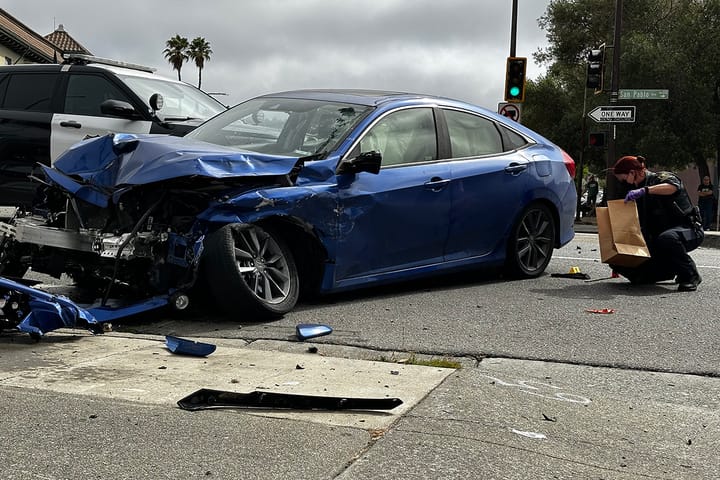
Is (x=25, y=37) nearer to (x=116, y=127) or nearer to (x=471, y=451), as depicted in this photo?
(x=116, y=127)

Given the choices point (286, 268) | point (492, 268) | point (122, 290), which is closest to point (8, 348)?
point (122, 290)

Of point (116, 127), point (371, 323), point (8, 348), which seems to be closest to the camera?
point (8, 348)

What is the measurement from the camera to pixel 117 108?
8969 mm

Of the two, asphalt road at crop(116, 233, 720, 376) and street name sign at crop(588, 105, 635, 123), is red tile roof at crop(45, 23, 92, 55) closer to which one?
street name sign at crop(588, 105, 635, 123)

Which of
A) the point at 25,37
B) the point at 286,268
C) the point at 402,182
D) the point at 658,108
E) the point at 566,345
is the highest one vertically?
the point at 25,37

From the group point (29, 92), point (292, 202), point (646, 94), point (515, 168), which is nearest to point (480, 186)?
point (515, 168)

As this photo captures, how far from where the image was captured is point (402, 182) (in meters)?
6.76

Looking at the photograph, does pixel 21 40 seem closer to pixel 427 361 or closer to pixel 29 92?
pixel 29 92

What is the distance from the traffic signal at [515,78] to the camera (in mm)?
20703

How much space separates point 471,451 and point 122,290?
3.38 metres

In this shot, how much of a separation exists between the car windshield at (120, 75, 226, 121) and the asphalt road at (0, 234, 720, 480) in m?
4.01

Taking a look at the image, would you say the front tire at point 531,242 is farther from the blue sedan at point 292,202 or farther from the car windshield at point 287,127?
the car windshield at point 287,127

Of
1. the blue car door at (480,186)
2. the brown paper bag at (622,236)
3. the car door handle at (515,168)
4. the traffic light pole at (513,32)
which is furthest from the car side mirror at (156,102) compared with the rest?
the traffic light pole at (513,32)

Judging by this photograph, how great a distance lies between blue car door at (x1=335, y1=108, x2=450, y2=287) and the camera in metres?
6.39
